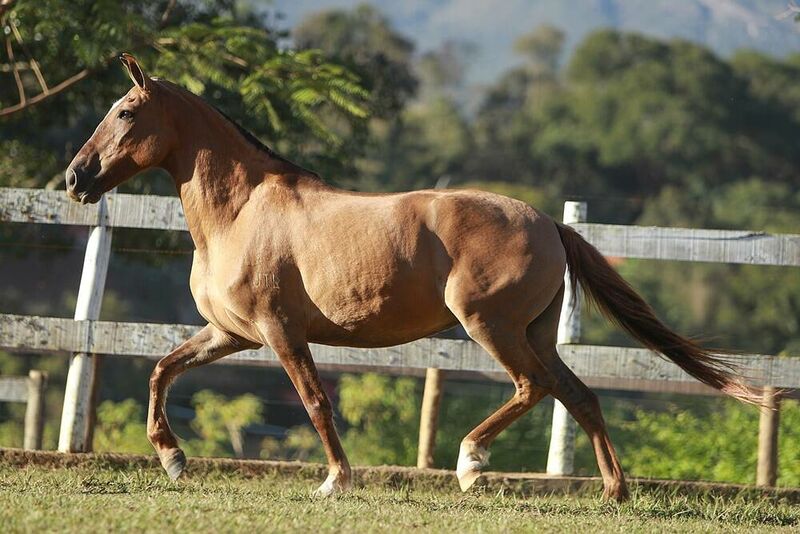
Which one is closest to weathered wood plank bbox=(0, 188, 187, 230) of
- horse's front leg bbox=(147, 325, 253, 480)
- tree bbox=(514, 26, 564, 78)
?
horse's front leg bbox=(147, 325, 253, 480)

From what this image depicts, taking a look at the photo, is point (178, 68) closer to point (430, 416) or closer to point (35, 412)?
point (35, 412)

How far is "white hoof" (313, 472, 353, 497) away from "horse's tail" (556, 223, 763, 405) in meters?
→ 1.66

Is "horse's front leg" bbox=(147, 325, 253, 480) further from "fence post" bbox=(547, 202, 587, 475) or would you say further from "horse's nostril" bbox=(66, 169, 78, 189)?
"fence post" bbox=(547, 202, 587, 475)

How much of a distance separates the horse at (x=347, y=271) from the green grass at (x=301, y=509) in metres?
0.28

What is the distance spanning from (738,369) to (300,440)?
914cm

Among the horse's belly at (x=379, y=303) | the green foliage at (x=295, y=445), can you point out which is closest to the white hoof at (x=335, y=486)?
the horse's belly at (x=379, y=303)

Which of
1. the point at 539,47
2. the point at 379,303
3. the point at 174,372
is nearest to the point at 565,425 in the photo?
the point at 379,303

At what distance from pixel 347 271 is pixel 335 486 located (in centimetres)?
110

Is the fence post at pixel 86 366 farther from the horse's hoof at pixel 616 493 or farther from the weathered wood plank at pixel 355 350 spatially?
the horse's hoof at pixel 616 493

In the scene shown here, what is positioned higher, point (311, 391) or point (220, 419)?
point (311, 391)

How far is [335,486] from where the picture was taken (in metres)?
6.32

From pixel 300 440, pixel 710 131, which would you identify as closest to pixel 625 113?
pixel 710 131

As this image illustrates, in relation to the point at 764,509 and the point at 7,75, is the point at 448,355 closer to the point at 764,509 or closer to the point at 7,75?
the point at 764,509

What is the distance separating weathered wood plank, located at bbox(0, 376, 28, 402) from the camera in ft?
34.5
